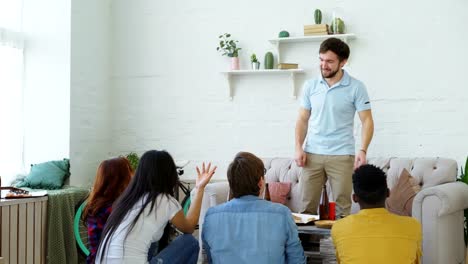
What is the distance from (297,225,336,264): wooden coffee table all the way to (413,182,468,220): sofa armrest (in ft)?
2.71

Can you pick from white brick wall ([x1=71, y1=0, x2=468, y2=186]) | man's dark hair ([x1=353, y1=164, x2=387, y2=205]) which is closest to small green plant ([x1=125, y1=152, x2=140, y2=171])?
white brick wall ([x1=71, y1=0, x2=468, y2=186])

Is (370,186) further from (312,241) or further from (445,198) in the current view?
(445,198)

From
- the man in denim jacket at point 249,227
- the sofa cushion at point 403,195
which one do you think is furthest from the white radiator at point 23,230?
the sofa cushion at point 403,195

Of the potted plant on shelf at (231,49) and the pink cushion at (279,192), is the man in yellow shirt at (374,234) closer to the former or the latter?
the pink cushion at (279,192)

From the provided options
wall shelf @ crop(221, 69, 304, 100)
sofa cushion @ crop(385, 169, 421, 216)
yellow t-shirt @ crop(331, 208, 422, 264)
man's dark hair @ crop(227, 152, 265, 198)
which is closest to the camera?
yellow t-shirt @ crop(331, 208, 422, 264)

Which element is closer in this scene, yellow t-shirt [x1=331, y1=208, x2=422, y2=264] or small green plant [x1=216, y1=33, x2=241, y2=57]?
yellow t-shirt [x1=331, y1=208, x2=422, y2=264]

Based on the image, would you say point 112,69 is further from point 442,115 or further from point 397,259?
point 397,259

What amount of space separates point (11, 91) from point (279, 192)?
2579mm

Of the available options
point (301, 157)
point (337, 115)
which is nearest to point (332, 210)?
point (301, 157)

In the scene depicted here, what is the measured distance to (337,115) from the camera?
11.8 ft

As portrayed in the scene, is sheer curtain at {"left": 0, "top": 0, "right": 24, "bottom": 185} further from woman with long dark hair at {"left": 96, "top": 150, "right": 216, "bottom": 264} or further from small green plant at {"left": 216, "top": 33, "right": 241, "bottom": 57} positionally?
woman with long dark hair at {"left": 96, "top": 150, "right": 216, "bottom": 264}

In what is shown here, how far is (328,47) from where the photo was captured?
3.51 metres

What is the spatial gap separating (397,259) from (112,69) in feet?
13.7

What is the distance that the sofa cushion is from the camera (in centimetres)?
406
